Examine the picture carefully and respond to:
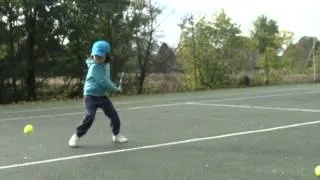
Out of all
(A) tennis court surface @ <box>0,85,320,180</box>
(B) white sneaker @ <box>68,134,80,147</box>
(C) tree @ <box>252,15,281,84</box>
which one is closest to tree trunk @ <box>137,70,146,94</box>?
(C) tree @ <box>252,15,281,84</box>

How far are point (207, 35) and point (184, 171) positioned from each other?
26321mm

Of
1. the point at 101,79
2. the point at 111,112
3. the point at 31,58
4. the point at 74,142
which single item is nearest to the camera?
the point at 74,142

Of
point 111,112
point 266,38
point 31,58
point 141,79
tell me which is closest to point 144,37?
point 141,79

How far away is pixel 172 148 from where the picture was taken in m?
9.08

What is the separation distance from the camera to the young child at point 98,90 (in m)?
9.46

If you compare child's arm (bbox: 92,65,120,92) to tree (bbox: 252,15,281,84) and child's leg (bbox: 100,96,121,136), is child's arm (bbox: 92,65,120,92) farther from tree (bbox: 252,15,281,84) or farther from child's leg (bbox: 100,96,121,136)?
tree (bbox: 252,15,281,84)

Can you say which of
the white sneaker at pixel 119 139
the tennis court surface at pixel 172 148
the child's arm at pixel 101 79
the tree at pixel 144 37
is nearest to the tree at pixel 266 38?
the tree at pixel 144 37

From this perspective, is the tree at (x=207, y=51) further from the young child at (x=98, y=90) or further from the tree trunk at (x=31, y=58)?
the young child at (x=98, y=90)

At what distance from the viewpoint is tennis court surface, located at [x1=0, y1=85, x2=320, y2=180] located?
7.21m

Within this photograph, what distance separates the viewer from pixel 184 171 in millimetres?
7230

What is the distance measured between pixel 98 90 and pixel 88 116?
426 millimetres

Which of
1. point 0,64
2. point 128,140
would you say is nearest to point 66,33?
point 0,64

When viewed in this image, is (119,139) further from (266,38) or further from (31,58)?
(266,38)

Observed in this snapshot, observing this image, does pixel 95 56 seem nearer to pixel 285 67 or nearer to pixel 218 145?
pixel 218 145
